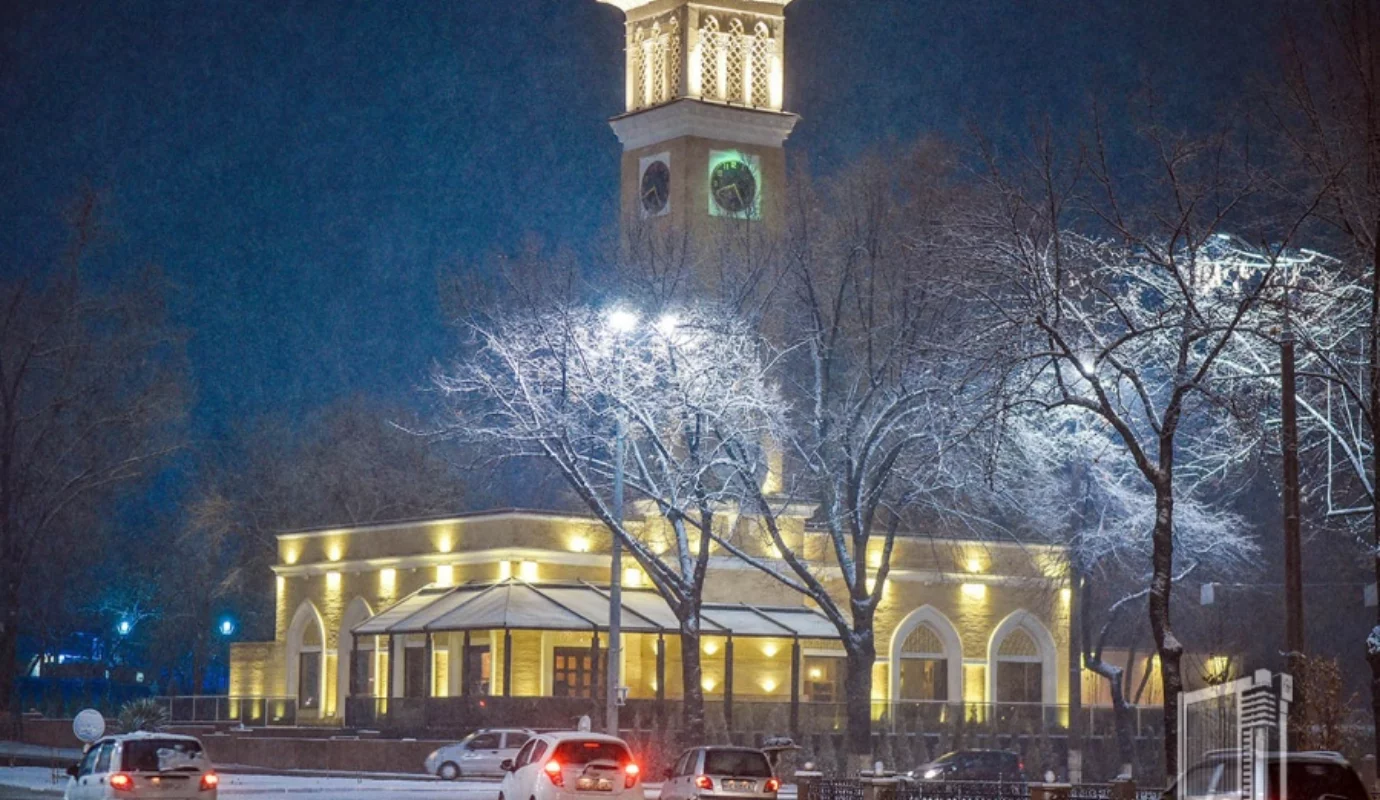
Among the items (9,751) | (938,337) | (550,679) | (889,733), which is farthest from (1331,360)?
(9,751)

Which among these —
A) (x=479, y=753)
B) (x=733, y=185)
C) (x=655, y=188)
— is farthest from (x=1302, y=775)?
(x=655, y=188)

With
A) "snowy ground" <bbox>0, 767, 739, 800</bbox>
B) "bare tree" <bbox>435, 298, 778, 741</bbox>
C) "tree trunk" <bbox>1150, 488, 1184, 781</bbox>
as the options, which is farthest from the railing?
"tree trunk" <bbox>1150, 488, 1184, 781</bbox>

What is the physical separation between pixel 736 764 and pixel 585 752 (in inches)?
130

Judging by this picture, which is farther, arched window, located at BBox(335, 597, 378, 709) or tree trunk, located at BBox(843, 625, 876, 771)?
arched window, located at BBox(335, 597, 378, 709)

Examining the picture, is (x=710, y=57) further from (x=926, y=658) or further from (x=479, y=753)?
(x=479, y=753)

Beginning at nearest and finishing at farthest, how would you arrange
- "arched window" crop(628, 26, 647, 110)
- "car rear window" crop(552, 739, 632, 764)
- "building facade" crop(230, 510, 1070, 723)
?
"car rear window" crop(552, 739, 632, 764), "building facade" crop(230, 510, 1070, 723), "arched window" crop(628, 26, 647, 110)

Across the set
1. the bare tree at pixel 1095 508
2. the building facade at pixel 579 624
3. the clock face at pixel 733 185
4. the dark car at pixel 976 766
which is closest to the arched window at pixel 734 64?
the clock face at pixel 733 185

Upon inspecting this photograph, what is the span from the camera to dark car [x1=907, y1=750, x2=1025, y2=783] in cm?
5119

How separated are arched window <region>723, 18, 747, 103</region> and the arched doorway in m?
22.1

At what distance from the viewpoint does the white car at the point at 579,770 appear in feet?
112

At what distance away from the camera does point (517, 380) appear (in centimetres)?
5059

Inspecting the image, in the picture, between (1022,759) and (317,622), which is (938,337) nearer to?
(1022,759)

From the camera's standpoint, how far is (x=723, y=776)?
36.3m

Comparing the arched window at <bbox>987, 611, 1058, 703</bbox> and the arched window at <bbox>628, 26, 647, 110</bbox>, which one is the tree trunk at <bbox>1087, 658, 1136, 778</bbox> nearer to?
the arched window at <bbox>987, 611, 1058, 703</bbox>
